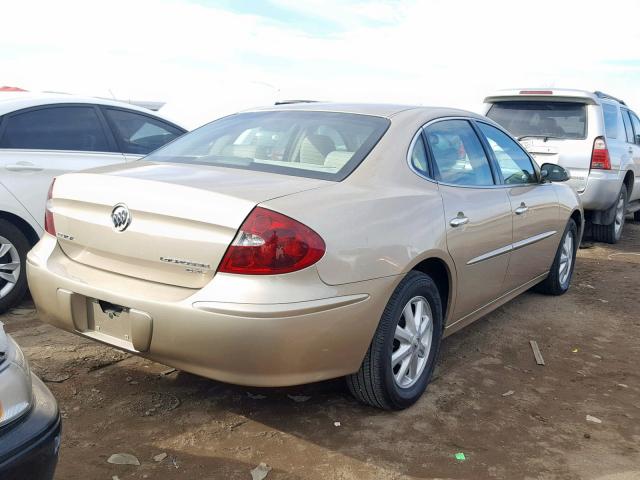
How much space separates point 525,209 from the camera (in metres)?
4.23

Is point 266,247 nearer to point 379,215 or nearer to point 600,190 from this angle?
point 379,215

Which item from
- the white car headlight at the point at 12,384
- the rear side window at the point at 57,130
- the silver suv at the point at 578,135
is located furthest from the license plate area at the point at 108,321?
the silver suv at the point at 578,135

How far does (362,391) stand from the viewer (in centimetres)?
300

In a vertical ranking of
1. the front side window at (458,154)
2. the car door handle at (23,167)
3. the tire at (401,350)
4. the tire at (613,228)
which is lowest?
the tire at (613,228)

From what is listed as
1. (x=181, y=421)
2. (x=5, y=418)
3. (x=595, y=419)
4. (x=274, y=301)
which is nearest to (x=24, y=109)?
(x=181, y=421)

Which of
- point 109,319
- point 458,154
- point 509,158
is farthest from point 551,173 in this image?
point 109,319

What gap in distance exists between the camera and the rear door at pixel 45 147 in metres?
4.36

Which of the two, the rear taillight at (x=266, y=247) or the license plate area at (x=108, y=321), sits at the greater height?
the rear taillight at (x=266, y=247)

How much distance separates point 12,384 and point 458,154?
2.74 metres

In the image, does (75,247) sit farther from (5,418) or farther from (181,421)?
(5,418)

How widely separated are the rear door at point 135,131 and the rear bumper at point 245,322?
2.54 metres

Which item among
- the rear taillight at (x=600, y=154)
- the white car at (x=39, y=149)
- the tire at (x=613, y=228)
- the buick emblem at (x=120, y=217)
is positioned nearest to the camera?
the buick emblem at (x=120, y=217)

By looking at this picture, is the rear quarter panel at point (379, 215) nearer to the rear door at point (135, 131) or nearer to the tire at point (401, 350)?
the tire at point (401, 350)

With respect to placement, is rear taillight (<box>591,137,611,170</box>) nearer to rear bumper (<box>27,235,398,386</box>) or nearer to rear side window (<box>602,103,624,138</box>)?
rear side window (<box>602,103,624,138</box>)
